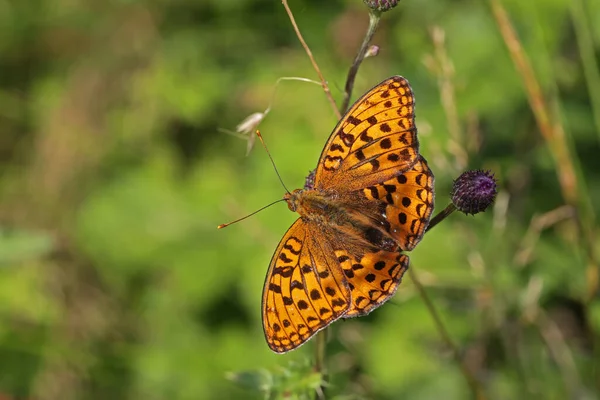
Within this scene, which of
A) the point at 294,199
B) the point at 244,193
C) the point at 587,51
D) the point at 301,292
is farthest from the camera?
the point at 244,193

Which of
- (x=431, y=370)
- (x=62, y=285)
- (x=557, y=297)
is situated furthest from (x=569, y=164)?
(x=62, y=285)

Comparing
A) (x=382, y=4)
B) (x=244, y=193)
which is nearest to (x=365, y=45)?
(x=382, y=4)

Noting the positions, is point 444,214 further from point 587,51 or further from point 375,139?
point 587,51

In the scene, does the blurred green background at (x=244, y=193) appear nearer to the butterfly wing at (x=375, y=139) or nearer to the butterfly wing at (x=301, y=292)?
the butterfly wing at (x=301, y=292)

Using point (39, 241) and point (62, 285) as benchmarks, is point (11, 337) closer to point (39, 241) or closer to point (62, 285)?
point (62, 285)

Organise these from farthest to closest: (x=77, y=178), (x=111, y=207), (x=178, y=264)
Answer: (x=77, y=178)
(x=111, y=207)
(x=178, y=264)

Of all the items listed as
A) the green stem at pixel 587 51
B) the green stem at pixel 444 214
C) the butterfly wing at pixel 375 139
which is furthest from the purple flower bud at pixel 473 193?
the green stem at pixel 587 51

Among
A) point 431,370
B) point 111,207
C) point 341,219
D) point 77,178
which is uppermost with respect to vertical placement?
point 77,178
